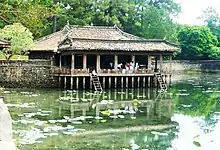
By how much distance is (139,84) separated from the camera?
104ft

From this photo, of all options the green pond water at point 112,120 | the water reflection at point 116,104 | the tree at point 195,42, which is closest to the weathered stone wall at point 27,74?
the green pond water at point 112,120

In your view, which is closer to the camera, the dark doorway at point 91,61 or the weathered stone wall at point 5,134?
the weathered stone wall at point 5,134

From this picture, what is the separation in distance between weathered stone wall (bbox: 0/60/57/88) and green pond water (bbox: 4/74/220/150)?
5.15ft

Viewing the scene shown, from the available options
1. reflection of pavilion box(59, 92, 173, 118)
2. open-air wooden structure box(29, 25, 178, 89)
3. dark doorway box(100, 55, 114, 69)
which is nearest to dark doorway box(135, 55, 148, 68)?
open-air wooden structure box(29, 25, 178, 89)

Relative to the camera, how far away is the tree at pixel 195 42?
53719 mm

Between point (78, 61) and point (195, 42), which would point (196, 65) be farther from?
point (78, 61)

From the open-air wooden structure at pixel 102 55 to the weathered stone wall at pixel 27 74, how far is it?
2.63 feet

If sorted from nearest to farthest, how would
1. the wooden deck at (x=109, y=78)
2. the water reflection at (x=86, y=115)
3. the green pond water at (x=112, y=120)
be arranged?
1. the green pond water at (x=112, y=120)
2. the water reflection at (x=86, y=115)
3. the wooden deck at (x=109, y=78)

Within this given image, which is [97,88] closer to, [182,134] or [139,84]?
[139,84]

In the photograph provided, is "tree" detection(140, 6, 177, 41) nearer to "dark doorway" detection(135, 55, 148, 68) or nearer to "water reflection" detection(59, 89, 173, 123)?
"dark doorway" detection(135, 55, 148, 68)

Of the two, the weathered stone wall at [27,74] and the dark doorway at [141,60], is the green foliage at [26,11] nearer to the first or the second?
the weathered stone wall at [27,74]

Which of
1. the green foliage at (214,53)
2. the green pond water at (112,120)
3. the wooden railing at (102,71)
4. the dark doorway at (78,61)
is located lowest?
the green pond water at (112,120)

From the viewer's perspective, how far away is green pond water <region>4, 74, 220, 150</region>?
1352 cm

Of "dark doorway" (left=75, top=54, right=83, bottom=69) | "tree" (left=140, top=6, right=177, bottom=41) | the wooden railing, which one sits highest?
"tree" (left=140, top=6, right=177, bottom=41)
